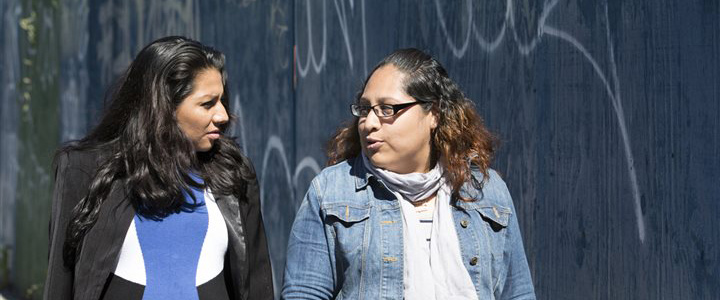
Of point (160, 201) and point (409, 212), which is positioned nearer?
point (409, 212)

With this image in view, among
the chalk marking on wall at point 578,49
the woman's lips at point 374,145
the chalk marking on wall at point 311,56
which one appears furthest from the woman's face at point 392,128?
the chalk marking on wall at point 311,56

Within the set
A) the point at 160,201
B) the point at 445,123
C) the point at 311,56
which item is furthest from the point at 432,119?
the point at 311,56

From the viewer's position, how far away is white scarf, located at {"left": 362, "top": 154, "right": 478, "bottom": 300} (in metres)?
3.46

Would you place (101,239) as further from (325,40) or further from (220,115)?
(325,40)

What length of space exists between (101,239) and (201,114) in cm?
50

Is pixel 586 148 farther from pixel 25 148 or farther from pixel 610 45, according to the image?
pixel 25 148

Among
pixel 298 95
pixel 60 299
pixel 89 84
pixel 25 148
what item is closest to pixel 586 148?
pixel 60 299

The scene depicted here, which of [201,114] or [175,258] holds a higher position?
[201,114]

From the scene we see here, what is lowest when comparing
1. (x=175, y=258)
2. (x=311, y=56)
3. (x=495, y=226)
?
(x=175, y=258)

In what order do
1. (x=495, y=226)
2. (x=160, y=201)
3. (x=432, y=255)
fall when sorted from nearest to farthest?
1. (x=432, y=255)
2. (x=495, y=226)
3. (x=160, y=201)

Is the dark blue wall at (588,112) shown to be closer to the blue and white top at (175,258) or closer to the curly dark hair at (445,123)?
the curly dark hair at (445,123)

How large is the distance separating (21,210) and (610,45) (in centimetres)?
733

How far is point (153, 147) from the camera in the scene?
3.82m

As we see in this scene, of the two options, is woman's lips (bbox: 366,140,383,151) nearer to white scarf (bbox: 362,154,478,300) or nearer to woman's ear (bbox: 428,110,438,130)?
white scarf (bbox: 362,154,478,300)
